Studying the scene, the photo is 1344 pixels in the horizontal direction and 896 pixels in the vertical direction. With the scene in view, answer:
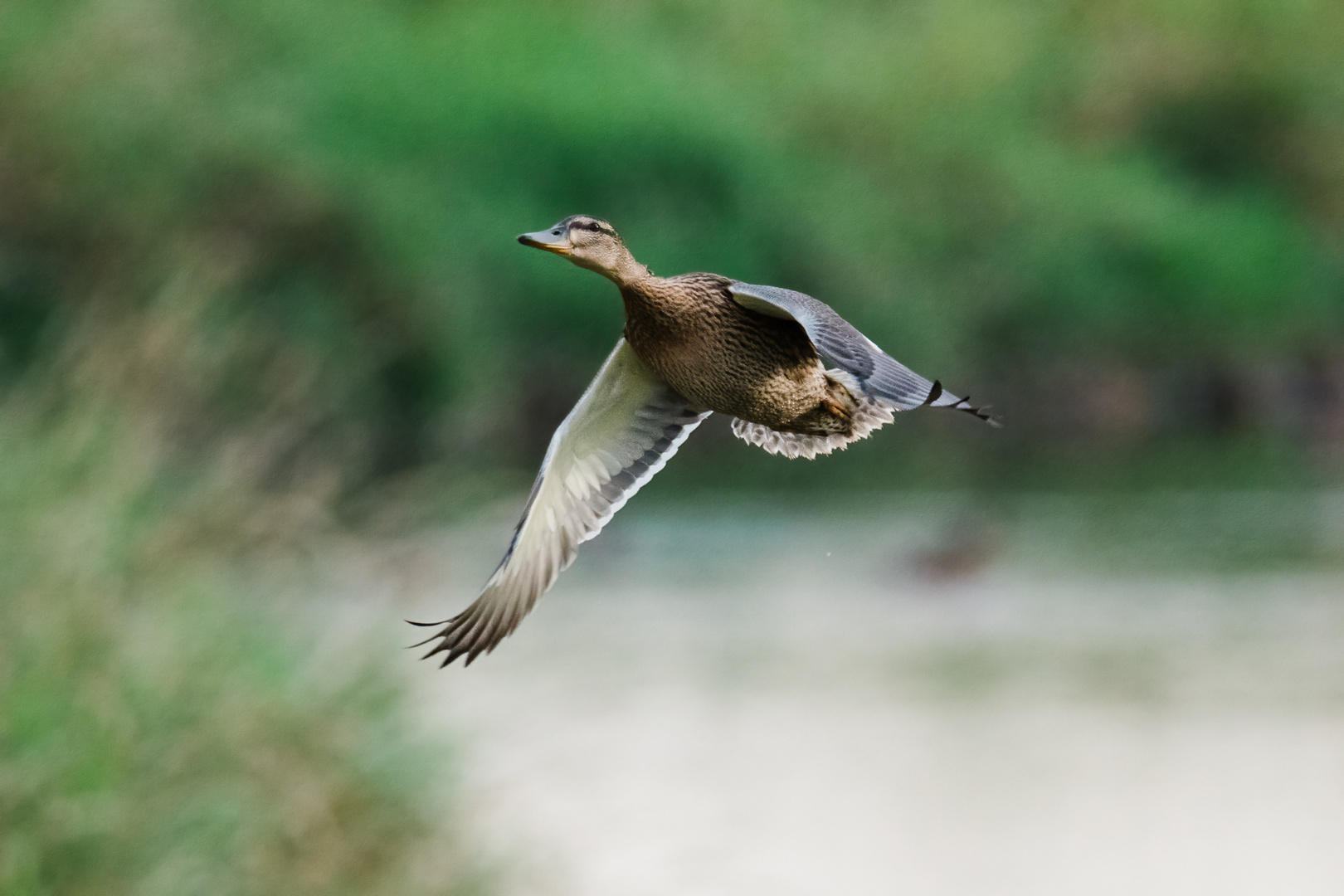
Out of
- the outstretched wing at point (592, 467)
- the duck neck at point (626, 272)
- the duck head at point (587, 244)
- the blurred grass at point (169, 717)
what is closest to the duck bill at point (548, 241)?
the duck head at point (587, 244)

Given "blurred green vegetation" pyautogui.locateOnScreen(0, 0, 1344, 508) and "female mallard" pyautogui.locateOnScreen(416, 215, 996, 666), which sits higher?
"blurred green vegetation" pyautogui.locateOnScreen(0, 0, 1344, 508)

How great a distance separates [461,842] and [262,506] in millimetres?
1693

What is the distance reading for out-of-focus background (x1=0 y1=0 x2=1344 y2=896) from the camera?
284 inches

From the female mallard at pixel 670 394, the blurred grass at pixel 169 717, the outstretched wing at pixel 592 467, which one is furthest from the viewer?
the blurred grass at pixel 169 717

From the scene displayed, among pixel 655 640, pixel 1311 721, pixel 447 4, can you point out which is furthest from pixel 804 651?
pixel 447 4

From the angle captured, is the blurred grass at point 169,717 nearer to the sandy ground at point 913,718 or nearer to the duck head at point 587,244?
the sandy ground at point 913,718

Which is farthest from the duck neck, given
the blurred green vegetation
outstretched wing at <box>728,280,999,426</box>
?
the blurred green vegetation

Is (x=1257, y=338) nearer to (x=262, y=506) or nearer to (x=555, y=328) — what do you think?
(x=555, y=328)

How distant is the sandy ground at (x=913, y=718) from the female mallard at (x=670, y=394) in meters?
6.92

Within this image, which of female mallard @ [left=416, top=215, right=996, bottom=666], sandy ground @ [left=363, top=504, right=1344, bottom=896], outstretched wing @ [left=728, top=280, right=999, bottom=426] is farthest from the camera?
sandy ground @ [left=363, top=504, right=1344, bottom=896]

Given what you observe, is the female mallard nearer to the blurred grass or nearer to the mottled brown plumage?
the mottled brown plumage

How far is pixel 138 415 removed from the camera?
8.12 metres

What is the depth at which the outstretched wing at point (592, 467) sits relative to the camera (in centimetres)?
348

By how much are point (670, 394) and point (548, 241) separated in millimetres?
854
